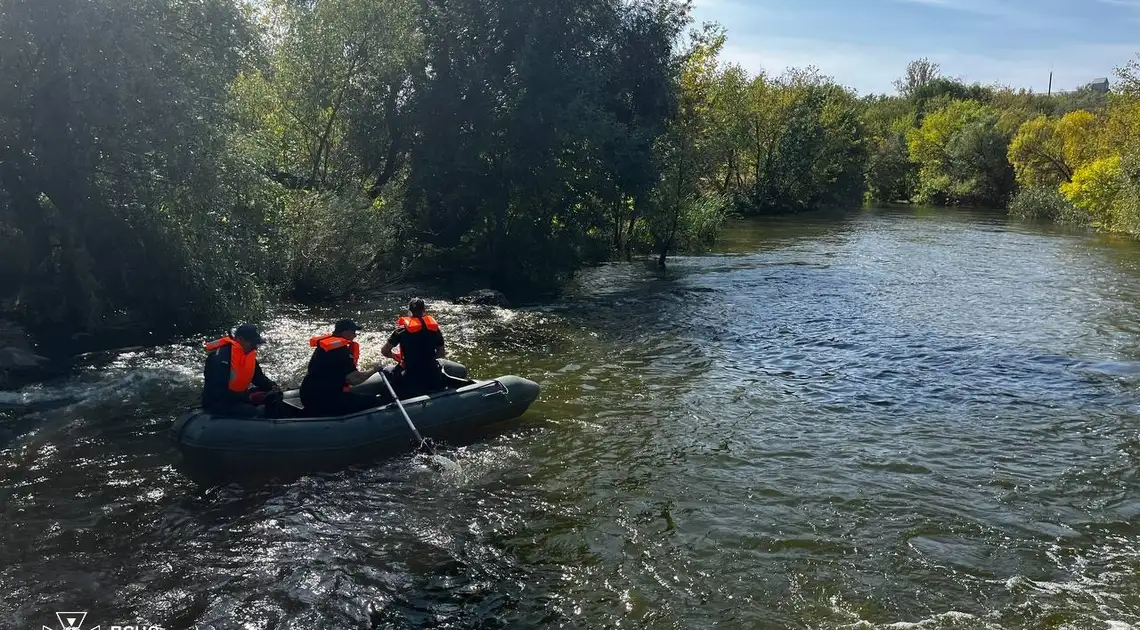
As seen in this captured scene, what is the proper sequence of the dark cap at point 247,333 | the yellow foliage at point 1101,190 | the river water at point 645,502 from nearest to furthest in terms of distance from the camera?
1. the river water at point 645,502
2. the dark cap at point 247,333
3. the yellow foliage at point 1101,190

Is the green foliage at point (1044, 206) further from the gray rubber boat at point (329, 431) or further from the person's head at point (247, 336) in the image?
the person's head at point (247, 336)

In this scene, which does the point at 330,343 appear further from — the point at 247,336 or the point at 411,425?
the point at 411,425

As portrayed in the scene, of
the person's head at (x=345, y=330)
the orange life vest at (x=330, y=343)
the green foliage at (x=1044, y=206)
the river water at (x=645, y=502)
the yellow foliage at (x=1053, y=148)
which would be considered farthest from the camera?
the yellow foliage at (x=1053, y=148)

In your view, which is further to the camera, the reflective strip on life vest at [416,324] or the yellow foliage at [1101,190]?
the yellow foliage at [1101,190]

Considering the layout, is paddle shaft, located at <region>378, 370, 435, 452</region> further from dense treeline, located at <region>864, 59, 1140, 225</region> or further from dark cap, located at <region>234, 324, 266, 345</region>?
dense treeline, located at <region>864, 59, 1140, 225</region>

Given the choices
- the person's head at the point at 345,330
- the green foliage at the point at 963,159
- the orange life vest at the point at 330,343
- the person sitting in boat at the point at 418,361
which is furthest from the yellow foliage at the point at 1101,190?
the orange life vest at the point at 330,343

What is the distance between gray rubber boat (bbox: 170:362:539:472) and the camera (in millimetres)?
8445

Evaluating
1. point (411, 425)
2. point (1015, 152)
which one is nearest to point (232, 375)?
point (411, 425)

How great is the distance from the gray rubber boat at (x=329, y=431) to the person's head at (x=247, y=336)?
813mm

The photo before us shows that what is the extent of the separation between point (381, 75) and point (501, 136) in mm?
3947

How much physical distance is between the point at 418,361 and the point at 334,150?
14.7 m

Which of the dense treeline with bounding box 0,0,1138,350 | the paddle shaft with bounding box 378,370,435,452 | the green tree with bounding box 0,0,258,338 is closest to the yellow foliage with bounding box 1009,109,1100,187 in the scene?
the dense treeline with bounding box 0,0,1138,350

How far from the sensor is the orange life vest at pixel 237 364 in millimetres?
8703

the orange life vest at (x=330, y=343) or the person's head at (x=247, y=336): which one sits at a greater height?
the person's head at (x=247, y=336)
